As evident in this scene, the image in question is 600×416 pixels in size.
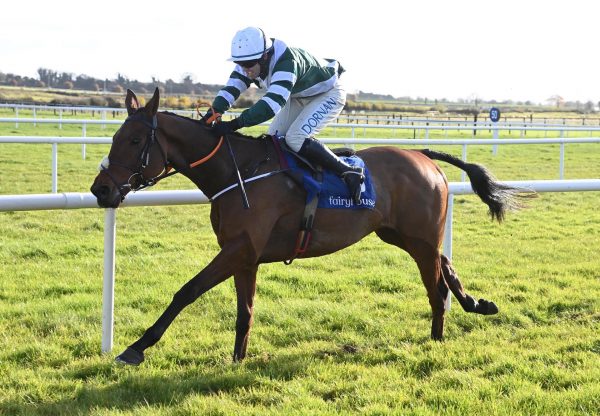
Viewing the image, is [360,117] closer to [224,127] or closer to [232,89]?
[232,89]

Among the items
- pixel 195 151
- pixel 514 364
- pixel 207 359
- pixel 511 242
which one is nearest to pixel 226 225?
pixel 195 151

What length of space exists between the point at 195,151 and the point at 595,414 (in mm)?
2426

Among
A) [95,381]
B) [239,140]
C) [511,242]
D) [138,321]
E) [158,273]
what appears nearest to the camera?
[95,381]

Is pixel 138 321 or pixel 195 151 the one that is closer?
pixel 195 151

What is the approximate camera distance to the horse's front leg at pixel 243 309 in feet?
14.0

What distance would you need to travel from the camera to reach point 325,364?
4129 mm

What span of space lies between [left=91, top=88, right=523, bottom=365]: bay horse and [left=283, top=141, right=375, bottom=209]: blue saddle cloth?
45mm

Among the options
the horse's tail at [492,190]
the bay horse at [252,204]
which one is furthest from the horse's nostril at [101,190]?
the horse's tail at [492,190]

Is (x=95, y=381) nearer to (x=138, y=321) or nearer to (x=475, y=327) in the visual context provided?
(x=138, y=321)

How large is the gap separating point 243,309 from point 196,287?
528 mm

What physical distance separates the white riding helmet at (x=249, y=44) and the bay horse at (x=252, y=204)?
0.46 meters

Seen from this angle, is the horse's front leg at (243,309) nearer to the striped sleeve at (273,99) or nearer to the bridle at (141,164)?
the bridle at (141,164)

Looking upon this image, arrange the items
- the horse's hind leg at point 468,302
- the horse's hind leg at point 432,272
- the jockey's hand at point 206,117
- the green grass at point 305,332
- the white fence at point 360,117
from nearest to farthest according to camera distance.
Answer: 1. the green grass at point 305,332
2. the jockey's hand at point 206,117
3. the horse's hind leg at point 432,272
4. the horse's hind leg at point 468,302
5. the white fence at point 360,117

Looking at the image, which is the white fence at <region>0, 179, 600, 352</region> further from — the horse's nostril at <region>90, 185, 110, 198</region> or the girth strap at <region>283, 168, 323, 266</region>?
the girth strap at <region>283, 168, 323, 266</region>
